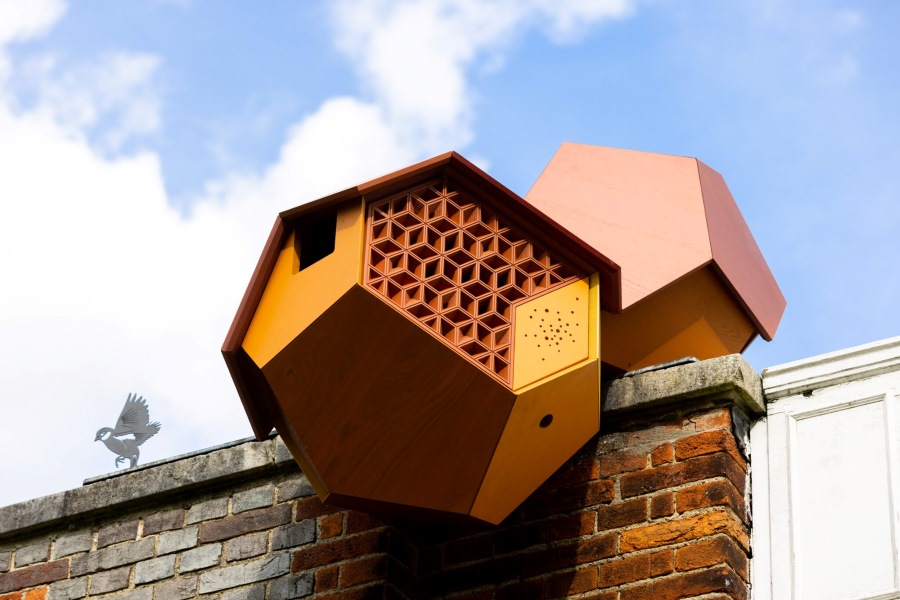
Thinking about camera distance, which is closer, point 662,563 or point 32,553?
point 662,563

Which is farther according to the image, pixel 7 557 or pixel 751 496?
pixel 7 557

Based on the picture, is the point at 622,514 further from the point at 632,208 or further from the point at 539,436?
the point at 632,208

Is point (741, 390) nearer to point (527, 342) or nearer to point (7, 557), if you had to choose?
point (527, 342)

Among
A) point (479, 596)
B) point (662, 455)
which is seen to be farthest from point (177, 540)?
point (662, 455)

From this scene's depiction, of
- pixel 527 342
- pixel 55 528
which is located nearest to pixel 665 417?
pixel 527 342

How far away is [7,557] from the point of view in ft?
23.2

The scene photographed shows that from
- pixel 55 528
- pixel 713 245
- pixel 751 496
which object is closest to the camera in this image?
pixel 751 496

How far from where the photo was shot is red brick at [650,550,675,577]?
5539 millimetres

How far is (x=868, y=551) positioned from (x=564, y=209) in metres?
1.90

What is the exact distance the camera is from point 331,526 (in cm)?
627

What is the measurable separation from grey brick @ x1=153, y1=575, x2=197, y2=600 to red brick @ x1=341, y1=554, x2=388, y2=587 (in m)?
0.71

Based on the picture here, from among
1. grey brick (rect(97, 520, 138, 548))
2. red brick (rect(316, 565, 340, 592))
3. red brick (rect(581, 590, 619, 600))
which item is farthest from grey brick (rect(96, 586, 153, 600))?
red brick (rect(581, 590, 619, 600))

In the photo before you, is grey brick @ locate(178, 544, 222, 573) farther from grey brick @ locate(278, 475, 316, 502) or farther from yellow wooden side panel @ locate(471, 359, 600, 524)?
yellow wooden side panel @ locate(471, 359, 600, 524)

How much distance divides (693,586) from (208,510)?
2142 mm
